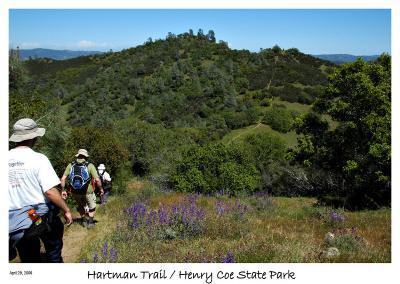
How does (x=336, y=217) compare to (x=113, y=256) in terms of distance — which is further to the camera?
(x=336, y=217)

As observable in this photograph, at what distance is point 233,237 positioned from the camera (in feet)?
23.9

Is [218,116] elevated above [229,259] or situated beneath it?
elevated above

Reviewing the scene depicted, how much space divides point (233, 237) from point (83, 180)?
10.8ft

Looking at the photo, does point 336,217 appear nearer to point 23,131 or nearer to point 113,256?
point 113,256

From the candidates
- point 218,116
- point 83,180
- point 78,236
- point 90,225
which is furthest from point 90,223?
point 218,116

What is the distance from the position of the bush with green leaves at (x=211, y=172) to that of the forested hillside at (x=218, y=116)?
0.08 meters

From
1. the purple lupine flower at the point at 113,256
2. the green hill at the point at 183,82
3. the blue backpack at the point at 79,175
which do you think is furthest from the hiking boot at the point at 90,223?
the green hill at the point at 183,82

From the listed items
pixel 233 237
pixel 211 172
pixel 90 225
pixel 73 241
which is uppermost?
pixel 233 237

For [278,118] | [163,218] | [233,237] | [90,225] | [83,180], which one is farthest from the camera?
[278,118]

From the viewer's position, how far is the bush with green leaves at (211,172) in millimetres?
25547

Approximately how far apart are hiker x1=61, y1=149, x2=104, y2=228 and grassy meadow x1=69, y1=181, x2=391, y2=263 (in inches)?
23.3

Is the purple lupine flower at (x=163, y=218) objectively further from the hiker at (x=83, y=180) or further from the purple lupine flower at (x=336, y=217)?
the purple lupine flower at (x=336, y=217)

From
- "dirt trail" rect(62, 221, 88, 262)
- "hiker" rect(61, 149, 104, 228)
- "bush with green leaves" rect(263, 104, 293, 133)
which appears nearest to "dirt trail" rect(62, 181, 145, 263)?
"dirt trail" rect(62, 221, 88, 262)
